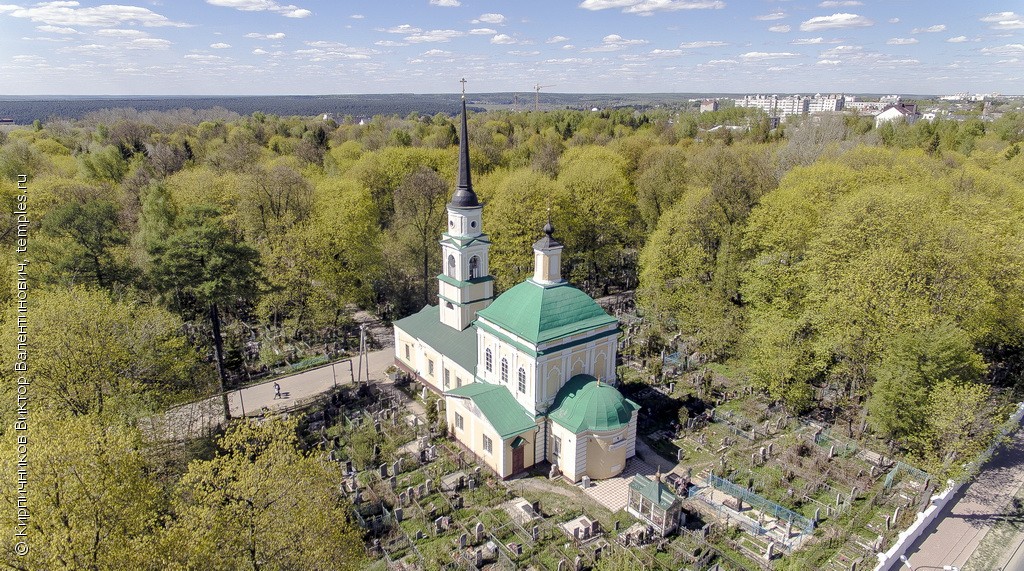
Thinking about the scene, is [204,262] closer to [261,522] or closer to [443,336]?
[443,336]

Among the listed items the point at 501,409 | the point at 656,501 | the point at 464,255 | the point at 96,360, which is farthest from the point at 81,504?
the point at 464,255

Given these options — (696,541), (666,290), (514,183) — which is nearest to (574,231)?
(514,183)

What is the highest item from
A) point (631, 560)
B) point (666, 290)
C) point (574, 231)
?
point (574, 231)

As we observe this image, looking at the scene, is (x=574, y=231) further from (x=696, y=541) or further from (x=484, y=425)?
(x=696, y=541)

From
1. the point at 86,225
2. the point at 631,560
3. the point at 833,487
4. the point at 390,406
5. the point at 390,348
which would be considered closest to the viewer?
the point at 631,560

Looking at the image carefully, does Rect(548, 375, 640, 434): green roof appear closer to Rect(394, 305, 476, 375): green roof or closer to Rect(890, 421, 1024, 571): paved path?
Rect(394, 305, 476, 375): green roof

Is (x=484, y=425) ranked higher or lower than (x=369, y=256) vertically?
lower
